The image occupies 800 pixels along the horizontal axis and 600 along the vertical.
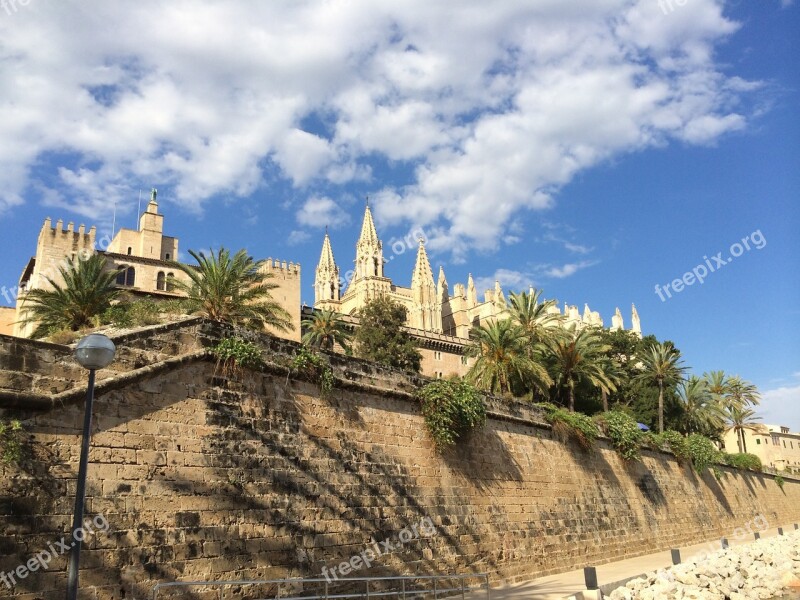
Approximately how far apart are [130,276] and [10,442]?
127 ft

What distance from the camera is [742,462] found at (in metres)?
39.8

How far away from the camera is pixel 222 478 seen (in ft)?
36.9

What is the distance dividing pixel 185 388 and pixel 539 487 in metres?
12.2

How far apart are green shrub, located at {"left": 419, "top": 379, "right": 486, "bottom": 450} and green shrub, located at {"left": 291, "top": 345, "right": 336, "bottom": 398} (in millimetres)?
3335

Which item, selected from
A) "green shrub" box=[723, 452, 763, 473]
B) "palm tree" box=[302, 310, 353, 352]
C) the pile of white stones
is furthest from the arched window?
"green shrub" box=[723, 452, 763, 473]

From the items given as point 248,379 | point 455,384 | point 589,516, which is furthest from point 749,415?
point 248,379

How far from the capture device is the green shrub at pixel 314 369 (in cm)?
1348

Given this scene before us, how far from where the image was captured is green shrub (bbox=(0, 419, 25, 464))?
8.67m

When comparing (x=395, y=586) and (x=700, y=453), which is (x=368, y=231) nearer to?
(x=700, y=453)

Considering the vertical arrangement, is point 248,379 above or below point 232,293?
below

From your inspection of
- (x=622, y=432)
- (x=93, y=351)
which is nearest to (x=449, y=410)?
(x=93, y=351)

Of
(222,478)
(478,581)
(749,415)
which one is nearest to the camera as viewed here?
(222,478)

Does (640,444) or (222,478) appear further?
(640,444)

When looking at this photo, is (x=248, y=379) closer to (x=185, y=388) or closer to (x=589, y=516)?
(x=185, y=388)
